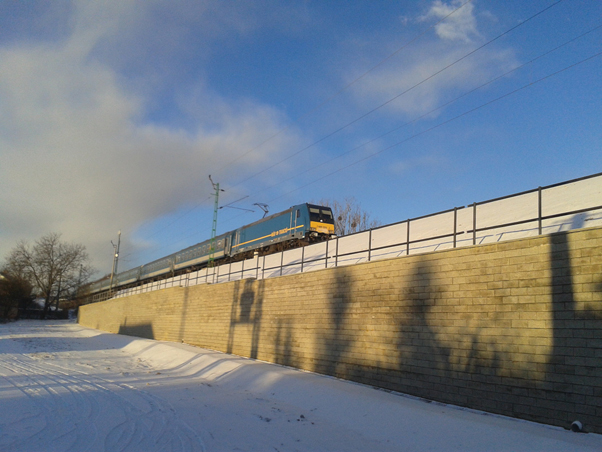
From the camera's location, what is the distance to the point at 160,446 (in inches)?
274

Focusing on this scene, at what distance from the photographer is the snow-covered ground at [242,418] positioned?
23.4 feet

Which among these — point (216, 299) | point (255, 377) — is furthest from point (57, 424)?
point (216, 299)

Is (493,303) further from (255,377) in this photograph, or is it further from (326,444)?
(255,377)

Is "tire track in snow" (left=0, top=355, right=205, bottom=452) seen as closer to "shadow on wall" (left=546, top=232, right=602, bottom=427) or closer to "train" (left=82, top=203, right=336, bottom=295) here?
"shadow on wall" (left=546, top=232, right=602, bottom=427)

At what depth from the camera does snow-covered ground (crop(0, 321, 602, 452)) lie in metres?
7.14

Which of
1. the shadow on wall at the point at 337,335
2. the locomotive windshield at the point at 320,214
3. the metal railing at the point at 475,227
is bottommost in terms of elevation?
the shadow on wall at the point at 337,335

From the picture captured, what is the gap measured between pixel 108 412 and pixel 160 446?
2.70 meters

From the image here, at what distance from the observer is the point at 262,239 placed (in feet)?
98.1

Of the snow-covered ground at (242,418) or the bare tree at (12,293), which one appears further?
the bare tree at (12,293)

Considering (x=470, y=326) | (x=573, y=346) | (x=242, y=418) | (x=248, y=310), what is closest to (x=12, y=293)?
(x=248, y=310)

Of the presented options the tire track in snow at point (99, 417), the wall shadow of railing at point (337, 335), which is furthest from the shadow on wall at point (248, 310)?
the tire track in snow at point (99, 417)

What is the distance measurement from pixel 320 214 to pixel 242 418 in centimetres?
1839

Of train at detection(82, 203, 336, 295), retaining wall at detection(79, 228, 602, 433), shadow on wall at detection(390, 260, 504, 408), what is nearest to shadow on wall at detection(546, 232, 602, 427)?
retaining wall at detection(79, 228, 602, 433)

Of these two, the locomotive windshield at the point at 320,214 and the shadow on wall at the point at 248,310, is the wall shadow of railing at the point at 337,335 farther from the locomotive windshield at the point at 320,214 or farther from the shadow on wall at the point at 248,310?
the locomotive windshield at the point at 320,214
